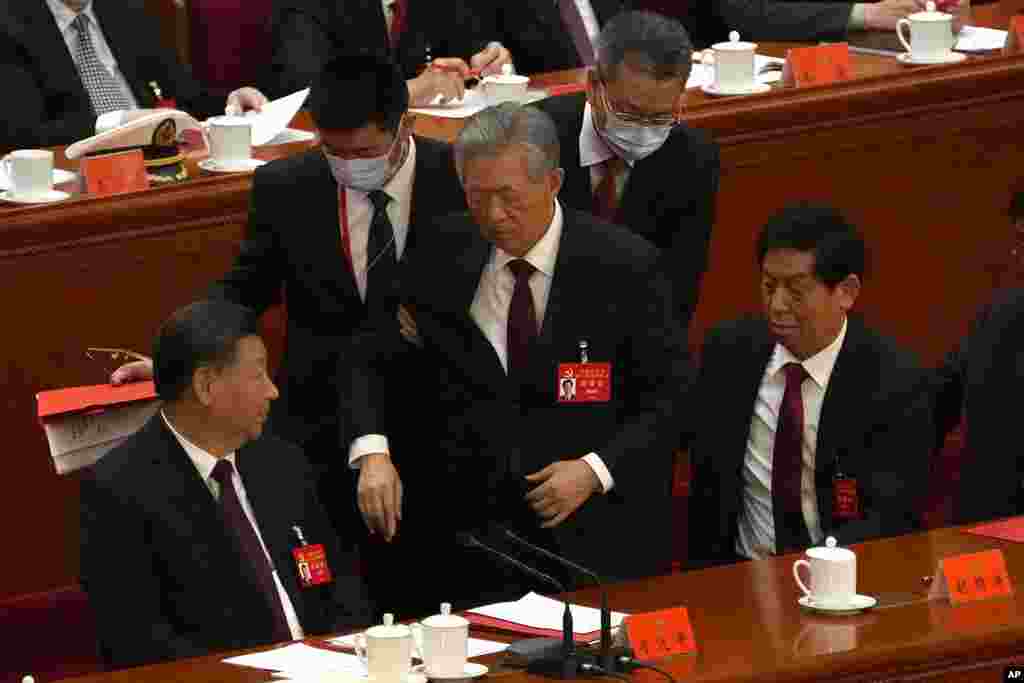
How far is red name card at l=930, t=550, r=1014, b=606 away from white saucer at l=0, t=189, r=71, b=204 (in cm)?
202

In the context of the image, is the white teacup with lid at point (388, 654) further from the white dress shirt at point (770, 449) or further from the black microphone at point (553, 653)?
the white dress shirt at point (770, 449)

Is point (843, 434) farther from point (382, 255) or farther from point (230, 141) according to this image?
point (230, 141)

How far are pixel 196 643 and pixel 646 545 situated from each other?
82cm

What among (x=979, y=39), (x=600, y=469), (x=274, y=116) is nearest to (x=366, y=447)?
(x=600, y=469)

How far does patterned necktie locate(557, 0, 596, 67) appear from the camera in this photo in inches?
235

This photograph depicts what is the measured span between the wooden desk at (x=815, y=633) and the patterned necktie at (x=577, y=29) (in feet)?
7.99

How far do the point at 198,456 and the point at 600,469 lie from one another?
25.8 inches

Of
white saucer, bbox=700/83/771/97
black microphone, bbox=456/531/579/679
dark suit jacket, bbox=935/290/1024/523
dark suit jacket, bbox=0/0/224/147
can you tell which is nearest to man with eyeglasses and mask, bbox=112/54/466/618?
black microphone, bbox=456/531/579/679

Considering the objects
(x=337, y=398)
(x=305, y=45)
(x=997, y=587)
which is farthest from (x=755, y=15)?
(x=997, y=587)

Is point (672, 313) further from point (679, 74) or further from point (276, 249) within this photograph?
point (276, 249)

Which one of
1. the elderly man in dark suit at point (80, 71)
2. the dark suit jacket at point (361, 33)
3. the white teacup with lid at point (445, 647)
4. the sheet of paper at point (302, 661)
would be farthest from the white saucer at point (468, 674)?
the dark suit jacket at point (361, 33)

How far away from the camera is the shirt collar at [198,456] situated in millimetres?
3738

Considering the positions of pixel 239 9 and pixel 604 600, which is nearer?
pixel 604 600

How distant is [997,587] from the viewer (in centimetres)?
356
